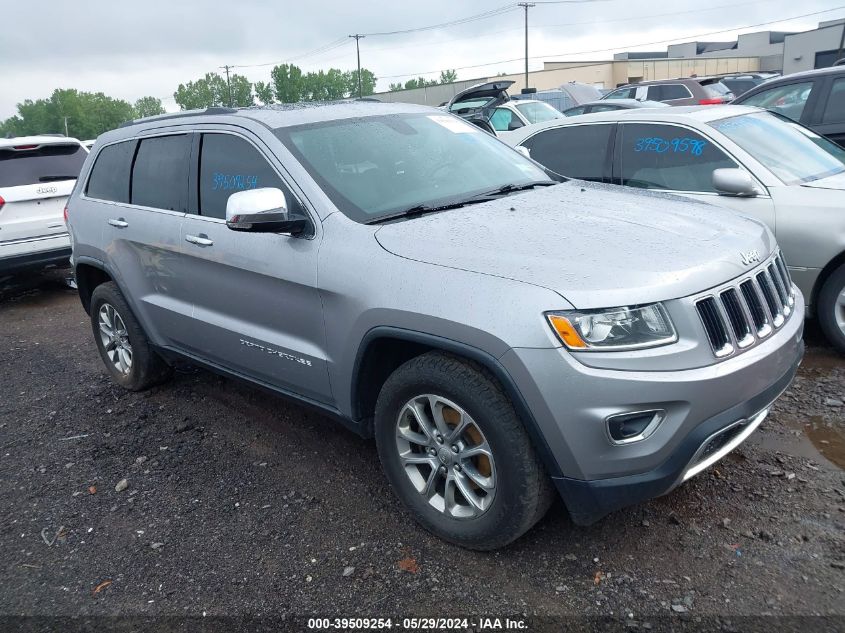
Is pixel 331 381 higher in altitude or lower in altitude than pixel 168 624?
higher

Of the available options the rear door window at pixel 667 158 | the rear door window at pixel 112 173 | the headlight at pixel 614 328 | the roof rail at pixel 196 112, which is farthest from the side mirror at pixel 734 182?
the rear door window at pixel 112 173

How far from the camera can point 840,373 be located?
4633 millimetres

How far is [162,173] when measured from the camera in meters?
4.51

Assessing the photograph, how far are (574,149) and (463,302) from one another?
361 cm

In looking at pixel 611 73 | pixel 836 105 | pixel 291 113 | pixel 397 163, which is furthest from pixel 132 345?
pixel 611 73

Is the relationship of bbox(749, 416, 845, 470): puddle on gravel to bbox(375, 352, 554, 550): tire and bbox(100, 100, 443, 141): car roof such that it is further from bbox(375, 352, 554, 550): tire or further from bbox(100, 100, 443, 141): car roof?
bbox(100, 100, 443, 141): car roof

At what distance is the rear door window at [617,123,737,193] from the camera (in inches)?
207

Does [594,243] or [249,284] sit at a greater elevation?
[594,243]

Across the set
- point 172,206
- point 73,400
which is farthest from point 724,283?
point 73,400

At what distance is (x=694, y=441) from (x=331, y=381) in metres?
1.62

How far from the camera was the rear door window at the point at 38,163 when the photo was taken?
848 centimetres

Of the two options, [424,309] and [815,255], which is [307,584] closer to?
[424,309]

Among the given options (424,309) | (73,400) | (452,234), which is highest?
(452,234)

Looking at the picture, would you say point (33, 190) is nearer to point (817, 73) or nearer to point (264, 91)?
point (817, 73)
